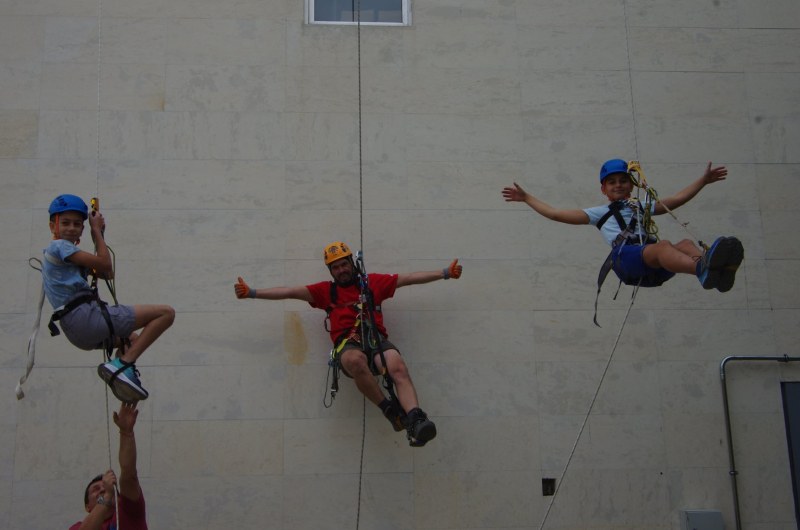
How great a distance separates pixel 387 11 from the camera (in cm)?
629

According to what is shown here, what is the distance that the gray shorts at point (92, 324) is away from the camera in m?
4.39

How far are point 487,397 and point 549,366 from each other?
0.47 metres

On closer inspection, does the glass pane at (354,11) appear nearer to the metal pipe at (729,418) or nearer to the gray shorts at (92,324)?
the gray shorts at (92,324)

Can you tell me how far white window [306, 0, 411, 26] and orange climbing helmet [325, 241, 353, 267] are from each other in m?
1.78

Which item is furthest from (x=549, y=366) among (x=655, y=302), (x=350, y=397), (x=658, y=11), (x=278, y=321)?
(x=658, y=11)

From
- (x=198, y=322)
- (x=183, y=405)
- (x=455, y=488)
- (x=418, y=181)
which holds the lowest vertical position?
(x=455, y=488)

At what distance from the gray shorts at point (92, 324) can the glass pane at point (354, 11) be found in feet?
9.27

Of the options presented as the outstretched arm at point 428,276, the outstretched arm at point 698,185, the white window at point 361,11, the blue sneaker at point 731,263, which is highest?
the white window at point 361,11

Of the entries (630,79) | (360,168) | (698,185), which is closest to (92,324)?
(360,168)

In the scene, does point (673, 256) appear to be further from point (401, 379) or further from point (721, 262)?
point (401, 379)

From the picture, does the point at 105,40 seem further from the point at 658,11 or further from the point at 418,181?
the point at 658,11

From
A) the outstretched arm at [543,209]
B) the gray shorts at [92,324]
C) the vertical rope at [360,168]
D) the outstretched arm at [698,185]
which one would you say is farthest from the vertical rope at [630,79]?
the gray shorts at [92,324]

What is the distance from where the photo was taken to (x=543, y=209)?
4.91 meters

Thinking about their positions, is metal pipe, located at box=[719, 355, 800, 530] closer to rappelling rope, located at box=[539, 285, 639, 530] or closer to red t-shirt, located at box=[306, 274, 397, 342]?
rappelling rope, located at box=[539, 285, 639, 530]
